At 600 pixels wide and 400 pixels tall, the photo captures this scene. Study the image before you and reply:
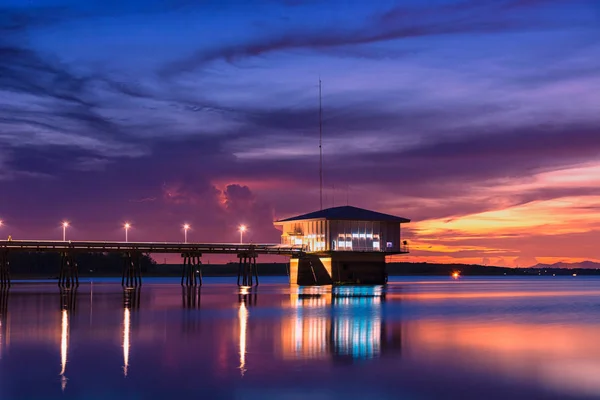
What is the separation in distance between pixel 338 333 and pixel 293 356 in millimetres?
8683

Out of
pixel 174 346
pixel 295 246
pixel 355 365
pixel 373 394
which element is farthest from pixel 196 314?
pixel 295 246

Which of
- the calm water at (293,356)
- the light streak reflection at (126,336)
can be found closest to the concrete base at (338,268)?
the light streak reflection at (126,336)

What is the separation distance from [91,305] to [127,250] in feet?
→ 105

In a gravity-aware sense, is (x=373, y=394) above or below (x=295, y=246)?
below

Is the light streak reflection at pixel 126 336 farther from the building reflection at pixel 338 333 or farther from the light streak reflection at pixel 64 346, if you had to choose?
the building reflection at pixel 338 333

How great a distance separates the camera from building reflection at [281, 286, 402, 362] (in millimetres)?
31797

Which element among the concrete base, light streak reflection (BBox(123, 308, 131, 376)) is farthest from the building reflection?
the concrete base

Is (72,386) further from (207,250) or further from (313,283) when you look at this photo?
(313,283)

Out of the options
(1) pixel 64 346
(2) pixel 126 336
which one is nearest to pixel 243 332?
(2) pixel 126 336

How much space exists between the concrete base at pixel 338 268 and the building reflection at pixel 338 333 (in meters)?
46.5

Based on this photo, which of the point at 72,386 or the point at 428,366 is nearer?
the point at 72,386

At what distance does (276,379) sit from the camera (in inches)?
992

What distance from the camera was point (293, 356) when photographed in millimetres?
30812

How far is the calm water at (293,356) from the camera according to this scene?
933 inches
